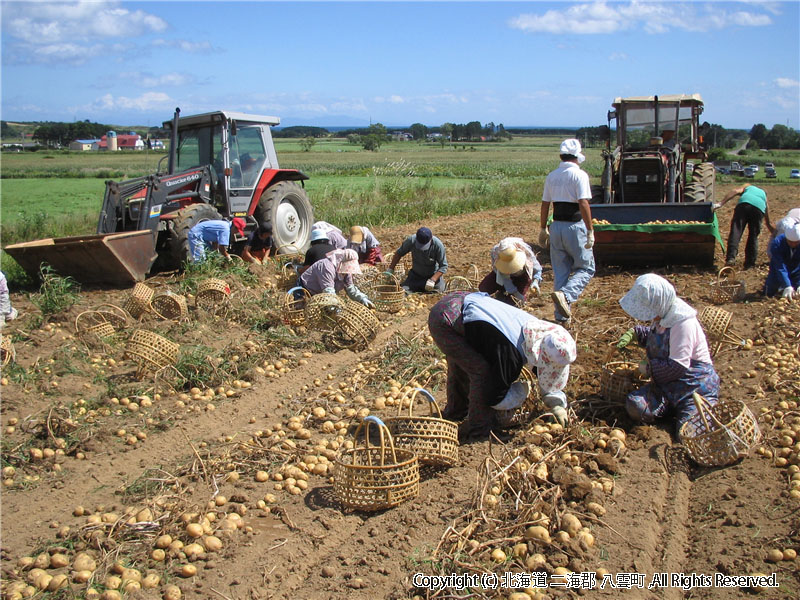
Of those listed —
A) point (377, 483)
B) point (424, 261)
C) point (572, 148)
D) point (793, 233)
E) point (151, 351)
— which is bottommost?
point (377, 483)

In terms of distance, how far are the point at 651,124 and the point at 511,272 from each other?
835 centimetres

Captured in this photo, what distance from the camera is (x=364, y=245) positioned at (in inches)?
344

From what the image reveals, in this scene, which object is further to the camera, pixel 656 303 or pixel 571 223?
pixel 571 223

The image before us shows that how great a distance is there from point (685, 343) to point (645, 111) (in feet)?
30.1

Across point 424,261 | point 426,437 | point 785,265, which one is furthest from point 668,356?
point 424,261

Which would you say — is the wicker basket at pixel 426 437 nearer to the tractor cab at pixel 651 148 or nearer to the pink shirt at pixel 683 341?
the pink shirt at pixel 683 341

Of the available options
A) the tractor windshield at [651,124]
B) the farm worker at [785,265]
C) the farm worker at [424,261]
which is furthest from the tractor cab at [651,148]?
the farm worker at [424,261]

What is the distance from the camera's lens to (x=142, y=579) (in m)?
3.11

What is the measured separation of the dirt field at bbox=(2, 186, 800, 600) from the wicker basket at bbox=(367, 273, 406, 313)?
128cm

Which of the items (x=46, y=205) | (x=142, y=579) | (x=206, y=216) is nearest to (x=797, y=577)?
(x=142, y=579)

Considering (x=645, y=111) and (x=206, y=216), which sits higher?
(x=645, y=111)

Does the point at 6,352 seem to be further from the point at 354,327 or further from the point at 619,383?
the point at 619,383

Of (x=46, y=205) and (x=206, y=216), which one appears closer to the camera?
(x=206, y=216)

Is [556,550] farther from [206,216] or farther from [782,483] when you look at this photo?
[206,216]
